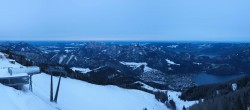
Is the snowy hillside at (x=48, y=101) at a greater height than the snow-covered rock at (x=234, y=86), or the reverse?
the snowy hillside at (x=48, y=101)

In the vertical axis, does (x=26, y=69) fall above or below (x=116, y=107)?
above

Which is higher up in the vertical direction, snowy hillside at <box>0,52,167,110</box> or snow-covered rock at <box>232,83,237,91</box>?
snowy hillside at <box>0,52,167,110</box>

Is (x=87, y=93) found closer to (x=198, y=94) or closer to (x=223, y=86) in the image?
(x=198, y=94)

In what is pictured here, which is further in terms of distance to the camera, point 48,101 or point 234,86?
point 234,86

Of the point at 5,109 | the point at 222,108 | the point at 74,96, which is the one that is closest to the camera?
the point at 5,109

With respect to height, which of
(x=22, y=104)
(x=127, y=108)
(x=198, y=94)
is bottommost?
(x=198, y=94)

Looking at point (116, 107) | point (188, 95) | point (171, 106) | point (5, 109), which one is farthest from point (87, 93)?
point (188, 95)

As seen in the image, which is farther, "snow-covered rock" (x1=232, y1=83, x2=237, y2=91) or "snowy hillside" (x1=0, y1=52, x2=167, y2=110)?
"snow-covered rock" (x1=232, y1=83, x2=237, y2=91)

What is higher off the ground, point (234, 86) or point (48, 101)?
point (48, 101)

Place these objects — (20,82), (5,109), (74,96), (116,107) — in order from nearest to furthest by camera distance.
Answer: (5,109)
(20,82)
(74,96)
(116,107)

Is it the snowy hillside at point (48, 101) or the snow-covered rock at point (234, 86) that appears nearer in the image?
the snowy hillside at point (48, 101)

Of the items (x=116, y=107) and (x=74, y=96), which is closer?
(x=74, y=96)
